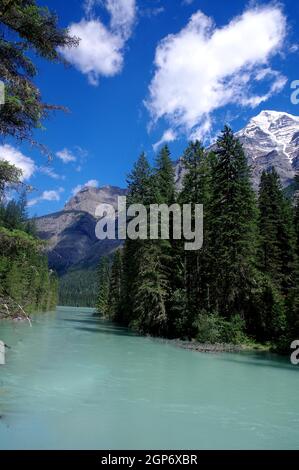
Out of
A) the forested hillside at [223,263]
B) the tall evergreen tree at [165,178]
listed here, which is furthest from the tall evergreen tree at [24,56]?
the tall evergreen tree at [165,178]

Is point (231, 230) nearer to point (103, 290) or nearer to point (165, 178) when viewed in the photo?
point (165, 178)

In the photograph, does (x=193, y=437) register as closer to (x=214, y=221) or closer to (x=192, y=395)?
(x=192, y=395)

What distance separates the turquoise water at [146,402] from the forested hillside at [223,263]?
7.43 metres

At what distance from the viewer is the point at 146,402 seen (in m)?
13.3

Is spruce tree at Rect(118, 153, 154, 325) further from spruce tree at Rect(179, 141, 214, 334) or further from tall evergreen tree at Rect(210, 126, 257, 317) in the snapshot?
tall evergreen tree at Rect(210, 126, 257, 317)

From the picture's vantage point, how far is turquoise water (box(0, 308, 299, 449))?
31.4ft

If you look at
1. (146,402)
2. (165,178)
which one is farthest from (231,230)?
(146,402)

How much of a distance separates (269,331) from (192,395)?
18.8m

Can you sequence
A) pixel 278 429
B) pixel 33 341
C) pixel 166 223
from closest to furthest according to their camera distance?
pixel 278 429
pixel 33 341
pixel 166 223

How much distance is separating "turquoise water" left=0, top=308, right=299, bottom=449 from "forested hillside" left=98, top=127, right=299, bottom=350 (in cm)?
743

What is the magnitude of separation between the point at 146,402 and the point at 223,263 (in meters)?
20.2

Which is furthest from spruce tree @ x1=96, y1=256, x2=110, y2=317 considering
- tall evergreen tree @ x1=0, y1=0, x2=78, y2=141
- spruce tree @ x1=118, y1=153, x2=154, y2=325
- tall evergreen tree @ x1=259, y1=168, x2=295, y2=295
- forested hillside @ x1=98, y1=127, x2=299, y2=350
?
tall evergreen tree @ x1=0, y1=0, x2=78, y2=141

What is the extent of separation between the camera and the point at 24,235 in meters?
8.95
